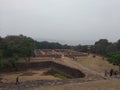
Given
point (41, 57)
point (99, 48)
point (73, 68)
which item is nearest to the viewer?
point (73, 68)

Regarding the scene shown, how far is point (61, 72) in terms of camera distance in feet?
149

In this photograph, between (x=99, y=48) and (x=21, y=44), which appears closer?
(x=21, y=44)

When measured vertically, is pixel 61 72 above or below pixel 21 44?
below

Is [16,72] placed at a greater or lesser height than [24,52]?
lesser

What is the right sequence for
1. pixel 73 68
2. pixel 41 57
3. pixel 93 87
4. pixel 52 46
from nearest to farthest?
pixel 93 87
pixel 73 68
pixel 41 57
pixel 52 46

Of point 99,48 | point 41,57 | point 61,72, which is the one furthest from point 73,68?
point 99,48

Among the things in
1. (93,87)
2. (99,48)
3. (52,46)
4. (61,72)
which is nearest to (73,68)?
(61,72)

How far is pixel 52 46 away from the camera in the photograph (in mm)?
79438

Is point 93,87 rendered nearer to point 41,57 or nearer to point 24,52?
point 24,52

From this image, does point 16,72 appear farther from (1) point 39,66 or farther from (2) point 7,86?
(2) point 7,86

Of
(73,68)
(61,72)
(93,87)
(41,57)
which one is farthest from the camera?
(41,57)

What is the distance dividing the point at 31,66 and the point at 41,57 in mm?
6717

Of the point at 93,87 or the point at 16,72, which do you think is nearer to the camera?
the point at 93,87

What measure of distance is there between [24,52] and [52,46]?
3181 centimetres
